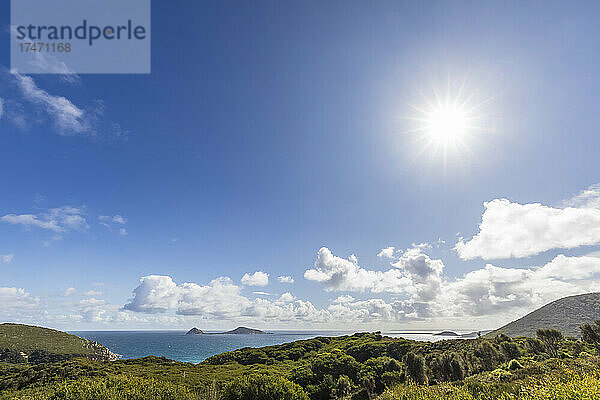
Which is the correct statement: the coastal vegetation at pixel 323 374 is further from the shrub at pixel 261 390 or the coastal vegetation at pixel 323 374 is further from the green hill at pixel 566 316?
the green hill at pixel 566 316

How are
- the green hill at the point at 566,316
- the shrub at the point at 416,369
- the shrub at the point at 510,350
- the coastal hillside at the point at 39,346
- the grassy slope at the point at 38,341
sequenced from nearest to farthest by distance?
1. the shrub at the point at 416,369
2. the shrub at the point at 510,350
3. the coastal hillside at the point at 39,346
4. the grassy slope at the point at 38,341
5. the green hill at the point at 566,316

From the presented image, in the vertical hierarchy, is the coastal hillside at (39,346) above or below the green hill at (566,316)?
above

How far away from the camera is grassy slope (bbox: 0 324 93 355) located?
93875mm

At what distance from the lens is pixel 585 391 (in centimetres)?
948

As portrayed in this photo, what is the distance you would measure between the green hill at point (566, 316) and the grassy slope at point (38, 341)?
→ 7571 inches

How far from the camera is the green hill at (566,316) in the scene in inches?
6353

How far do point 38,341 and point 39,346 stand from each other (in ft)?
22.2

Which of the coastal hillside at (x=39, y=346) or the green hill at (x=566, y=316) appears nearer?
the coastal hillside at (x=39, y=346)

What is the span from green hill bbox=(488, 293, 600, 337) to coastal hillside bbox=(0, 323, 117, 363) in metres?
189

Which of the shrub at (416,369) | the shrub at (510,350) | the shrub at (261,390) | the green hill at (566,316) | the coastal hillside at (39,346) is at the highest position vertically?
the shrub at (261,390)

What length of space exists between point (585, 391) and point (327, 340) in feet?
229

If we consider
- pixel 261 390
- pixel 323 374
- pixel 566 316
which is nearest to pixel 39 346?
pixel 323 374

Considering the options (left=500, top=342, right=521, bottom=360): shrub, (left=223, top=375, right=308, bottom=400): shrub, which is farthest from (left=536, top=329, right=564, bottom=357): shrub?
(left=223, top=375, right=308, bottom=400): shrub

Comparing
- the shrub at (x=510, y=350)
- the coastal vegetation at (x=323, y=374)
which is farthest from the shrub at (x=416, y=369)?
the shrub at (x=510, y=350)
